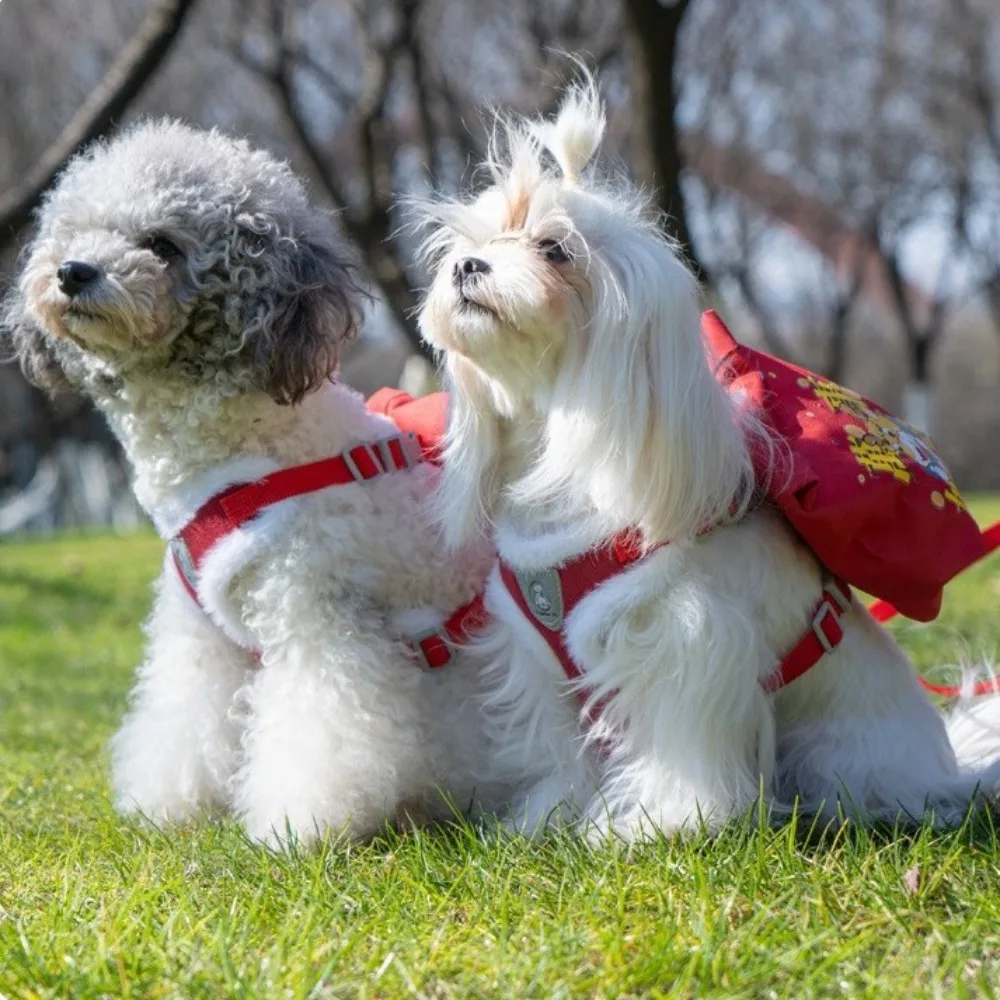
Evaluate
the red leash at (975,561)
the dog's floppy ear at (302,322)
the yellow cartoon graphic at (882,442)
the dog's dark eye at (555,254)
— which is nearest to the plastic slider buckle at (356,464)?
the dog's floppy ear at (302,322)

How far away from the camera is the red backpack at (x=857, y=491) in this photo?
2537 mm

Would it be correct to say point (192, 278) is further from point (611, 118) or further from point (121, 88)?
point (611, 118)

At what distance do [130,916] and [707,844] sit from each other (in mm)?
1049

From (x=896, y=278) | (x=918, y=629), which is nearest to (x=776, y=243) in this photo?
(x=896, y=278)

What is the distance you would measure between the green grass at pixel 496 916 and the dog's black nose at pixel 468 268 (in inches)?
43.0

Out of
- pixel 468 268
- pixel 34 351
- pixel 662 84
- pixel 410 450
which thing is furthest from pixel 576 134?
pixel 662 84

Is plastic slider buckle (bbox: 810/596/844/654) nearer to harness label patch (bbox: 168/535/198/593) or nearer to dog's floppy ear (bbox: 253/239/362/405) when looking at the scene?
dog's floppy ear (bbox: 253/239/362/405)

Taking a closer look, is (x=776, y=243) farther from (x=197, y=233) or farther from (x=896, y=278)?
(x=197, y=233)

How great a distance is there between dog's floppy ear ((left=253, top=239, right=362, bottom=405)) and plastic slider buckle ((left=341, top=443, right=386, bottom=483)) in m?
0.18

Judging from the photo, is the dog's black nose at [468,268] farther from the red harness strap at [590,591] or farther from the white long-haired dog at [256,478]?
the red harness strap at [590,591]

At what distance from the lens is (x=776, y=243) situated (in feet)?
70.3

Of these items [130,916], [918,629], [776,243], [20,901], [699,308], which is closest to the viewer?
[130,916]

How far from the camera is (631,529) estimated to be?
255 cm

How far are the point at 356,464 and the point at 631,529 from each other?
0.73m
